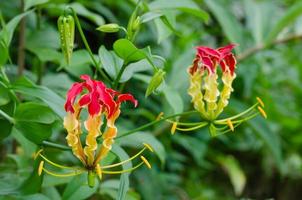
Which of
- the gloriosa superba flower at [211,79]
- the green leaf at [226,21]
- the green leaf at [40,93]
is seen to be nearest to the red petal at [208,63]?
the gloriosa superba flower at [211,79]

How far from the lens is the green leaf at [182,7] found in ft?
3.49

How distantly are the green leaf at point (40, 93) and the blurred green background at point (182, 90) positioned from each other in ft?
0.16

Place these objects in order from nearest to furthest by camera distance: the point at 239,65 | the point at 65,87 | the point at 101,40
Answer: the point at 65,87 < the point at 101,40 < the point at 239,65

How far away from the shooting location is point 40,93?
36.4 inches

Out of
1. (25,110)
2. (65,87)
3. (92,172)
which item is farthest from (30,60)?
(92,172)

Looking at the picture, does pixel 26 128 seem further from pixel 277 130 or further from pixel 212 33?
pixel 277 130

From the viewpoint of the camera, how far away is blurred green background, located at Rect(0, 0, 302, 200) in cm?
116

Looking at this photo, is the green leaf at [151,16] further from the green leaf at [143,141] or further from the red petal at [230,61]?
the green leaf at [143,141]

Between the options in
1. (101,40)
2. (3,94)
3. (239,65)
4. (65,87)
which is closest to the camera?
(3,94)

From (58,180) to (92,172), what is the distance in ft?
0.96

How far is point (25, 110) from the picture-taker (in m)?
0.94

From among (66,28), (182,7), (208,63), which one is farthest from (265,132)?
(66,28)

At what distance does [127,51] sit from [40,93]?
15cm

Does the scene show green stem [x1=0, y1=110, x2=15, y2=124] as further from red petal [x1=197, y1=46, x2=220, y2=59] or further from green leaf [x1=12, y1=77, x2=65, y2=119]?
red petal [x1=197, y1=46, x2=220, y2=59]
